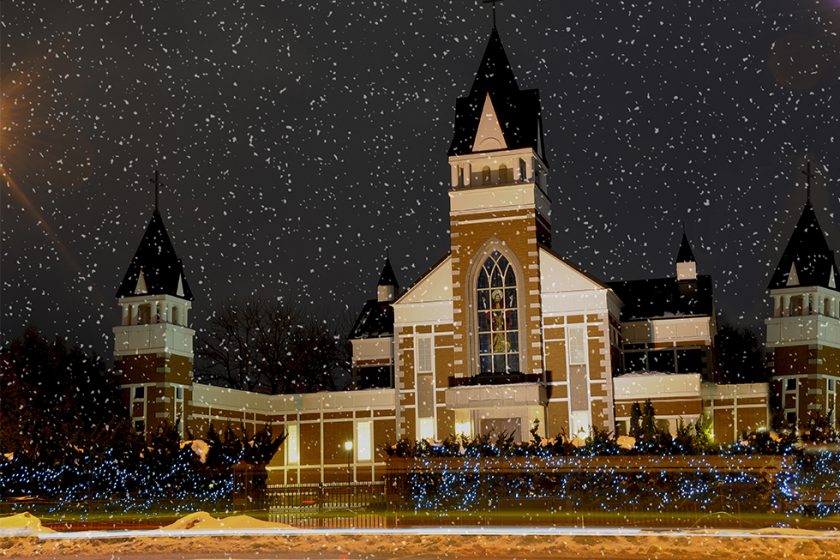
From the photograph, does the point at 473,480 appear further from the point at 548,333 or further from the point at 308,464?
the point at 308,464

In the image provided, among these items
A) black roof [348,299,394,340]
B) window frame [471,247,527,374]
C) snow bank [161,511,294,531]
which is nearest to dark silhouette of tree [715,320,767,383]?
black roof [348,299,394,340]

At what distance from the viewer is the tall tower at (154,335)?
5584 cm

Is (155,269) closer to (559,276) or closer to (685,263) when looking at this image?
(559,276)

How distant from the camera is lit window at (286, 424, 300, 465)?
58222mm

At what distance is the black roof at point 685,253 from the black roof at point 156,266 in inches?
1020

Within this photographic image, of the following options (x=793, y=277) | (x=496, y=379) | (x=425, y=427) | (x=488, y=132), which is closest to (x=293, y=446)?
(x=425, y=427)

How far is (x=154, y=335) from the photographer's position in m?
57.1

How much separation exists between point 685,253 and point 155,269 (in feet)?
91.1

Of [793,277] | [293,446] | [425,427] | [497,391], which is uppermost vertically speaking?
[793,277]

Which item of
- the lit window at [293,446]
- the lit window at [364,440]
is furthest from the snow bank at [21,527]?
the lit window at [293,446]

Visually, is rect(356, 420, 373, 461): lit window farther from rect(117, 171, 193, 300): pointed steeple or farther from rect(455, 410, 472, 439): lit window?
rect(117, 171, 193, 300): pointed steeple

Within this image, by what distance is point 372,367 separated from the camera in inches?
2441

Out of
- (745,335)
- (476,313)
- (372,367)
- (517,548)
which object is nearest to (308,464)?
(372,367)

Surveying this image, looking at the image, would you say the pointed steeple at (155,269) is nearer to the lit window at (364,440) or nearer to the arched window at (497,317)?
the lit window at (364,440)
